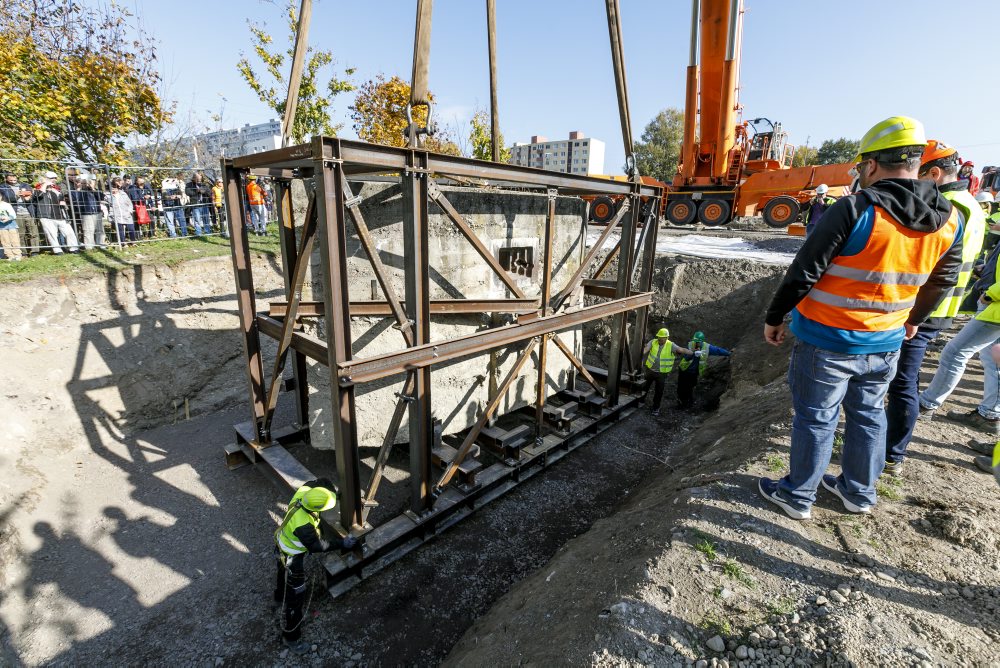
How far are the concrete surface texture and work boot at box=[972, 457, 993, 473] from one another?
4455 mm

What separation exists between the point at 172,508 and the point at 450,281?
13.1 feet

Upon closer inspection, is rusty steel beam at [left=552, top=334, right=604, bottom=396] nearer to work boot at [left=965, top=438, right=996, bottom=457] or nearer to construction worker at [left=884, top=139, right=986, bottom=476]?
construction worker at [left=884, top=139, right=986, bottom=476]

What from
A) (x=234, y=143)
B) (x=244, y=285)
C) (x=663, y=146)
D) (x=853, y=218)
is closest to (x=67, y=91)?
(x=244, y=285)

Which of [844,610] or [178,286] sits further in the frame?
[178,286]

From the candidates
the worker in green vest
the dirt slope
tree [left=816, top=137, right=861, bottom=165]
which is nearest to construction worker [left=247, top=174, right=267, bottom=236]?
the worker in green vest

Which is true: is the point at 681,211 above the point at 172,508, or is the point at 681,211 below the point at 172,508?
above

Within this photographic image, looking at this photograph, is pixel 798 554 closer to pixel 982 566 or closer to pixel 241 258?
pixel 982 566

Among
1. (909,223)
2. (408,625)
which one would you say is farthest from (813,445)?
(408,625)

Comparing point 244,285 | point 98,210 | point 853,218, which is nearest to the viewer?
point 853,218

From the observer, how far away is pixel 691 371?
763cm

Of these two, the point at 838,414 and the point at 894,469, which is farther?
the point at 894,469

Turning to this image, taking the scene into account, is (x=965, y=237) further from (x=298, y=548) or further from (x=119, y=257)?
(x=119, y=257)

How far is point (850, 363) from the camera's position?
2.67 m

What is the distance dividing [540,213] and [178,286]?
6.78m
